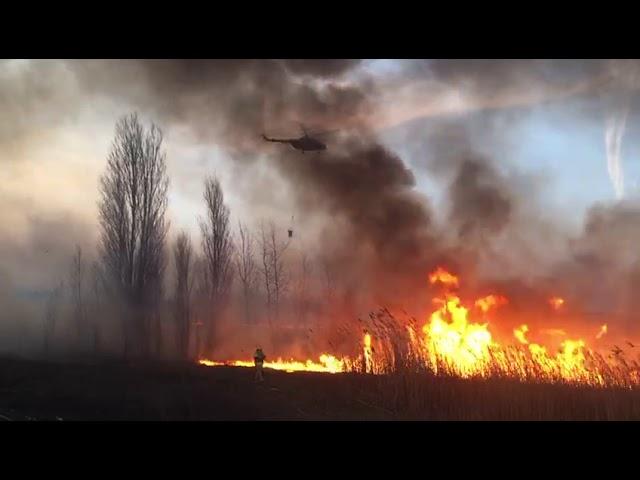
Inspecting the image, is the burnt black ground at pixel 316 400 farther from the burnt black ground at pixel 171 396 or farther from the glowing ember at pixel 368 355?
the glowing ember at pixel 368 355

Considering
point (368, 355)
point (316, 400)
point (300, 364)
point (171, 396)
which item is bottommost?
point (316, 400)

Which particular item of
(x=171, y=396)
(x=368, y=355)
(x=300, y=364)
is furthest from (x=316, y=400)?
(x=300, y=364)

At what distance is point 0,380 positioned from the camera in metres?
26.0

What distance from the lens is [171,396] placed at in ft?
68.5

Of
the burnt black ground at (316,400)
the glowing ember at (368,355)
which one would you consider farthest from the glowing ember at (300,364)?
the burnt black ground at (316,400)

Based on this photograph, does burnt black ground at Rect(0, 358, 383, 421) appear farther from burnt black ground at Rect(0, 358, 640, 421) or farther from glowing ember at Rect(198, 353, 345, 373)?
glowing ember at Rect(198, 353, 345, 373)

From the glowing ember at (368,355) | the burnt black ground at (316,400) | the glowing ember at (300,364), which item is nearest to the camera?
the burnt black ground at (316,400)

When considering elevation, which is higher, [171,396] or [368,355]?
[368,355]

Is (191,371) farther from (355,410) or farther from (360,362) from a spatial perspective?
(355,410)

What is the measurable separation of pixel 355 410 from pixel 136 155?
25.0 m

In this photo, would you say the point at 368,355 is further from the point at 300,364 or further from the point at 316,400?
the point at 300,364

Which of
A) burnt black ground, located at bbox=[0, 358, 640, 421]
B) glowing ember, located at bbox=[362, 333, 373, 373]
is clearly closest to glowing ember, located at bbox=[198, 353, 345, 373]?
glowing ember, located at bbox=[362, 333, 373, 373]

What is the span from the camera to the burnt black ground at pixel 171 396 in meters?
18.6

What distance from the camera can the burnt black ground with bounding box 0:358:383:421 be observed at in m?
18.6
